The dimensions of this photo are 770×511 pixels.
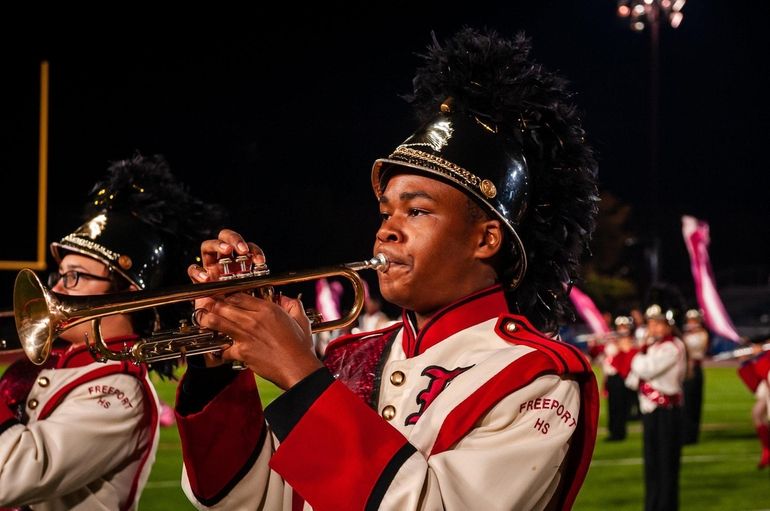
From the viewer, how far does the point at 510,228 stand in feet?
7.98

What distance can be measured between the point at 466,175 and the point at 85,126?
3791 cm

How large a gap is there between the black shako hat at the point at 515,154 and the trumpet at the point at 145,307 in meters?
0.31

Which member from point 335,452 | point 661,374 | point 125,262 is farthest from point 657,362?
point 335,452

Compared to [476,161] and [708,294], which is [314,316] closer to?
[476,161]

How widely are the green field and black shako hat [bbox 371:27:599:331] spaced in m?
6.72

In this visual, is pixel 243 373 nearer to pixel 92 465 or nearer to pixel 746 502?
pixel 92 465

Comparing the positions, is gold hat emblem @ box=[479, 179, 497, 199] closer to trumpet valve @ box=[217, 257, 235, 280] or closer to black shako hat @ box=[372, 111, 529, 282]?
black shako hat @ box=[372, 111, 529, 282]

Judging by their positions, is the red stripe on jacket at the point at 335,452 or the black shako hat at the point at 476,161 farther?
the black shako hat at the point at 476,161

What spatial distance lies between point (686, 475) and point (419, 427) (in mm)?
10191

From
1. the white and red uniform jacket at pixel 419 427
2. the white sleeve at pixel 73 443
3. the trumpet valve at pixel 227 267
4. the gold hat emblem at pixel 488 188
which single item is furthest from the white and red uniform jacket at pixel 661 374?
the trumpet valve at pixel 227 267

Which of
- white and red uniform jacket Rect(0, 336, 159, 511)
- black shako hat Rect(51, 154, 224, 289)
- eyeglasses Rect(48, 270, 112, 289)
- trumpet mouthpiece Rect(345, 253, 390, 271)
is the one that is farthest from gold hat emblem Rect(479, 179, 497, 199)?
eyeglasses Rect(48, 270, 112, 289)

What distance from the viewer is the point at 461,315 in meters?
2.44

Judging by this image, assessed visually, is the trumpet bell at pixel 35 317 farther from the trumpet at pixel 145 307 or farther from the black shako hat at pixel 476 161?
the black shako hat at pixel 476 161

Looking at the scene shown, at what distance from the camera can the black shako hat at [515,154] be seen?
95.8 inches
